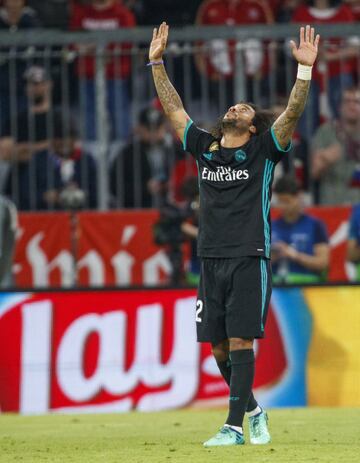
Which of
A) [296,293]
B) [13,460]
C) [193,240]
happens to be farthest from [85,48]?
[13,460]

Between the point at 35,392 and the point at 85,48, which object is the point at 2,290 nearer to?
the point at 35,392

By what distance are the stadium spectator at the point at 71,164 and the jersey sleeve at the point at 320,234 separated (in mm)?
2521

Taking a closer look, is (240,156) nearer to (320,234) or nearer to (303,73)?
(303,73)

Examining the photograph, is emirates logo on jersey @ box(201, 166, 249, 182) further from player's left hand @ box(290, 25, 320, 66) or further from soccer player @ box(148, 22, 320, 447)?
player's left hand @ box(290, 25, 320, 66)

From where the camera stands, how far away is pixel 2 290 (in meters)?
12.7

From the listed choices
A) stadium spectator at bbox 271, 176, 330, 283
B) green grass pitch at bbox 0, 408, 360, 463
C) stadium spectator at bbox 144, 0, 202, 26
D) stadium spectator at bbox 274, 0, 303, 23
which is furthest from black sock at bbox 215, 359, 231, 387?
stadium spectator at bbox 144, 0, 202, 26

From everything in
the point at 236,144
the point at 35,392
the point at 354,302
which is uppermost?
the point at 236,144

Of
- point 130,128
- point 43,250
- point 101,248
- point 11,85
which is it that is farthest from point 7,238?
point 130,128

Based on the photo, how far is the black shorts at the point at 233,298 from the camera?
8.50m

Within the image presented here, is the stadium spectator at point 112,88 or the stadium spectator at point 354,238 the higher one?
the stadium spectator at point 112,88

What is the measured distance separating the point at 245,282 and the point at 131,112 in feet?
22.5

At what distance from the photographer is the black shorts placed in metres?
8.50

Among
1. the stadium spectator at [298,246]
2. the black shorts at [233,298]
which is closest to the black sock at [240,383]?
the black shorts at [233,298]

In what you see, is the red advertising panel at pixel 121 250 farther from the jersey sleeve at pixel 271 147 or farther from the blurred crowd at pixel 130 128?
the jersey sleeve at pixel 271 147
